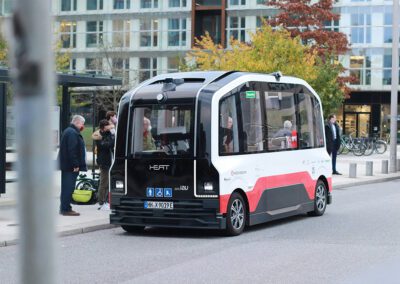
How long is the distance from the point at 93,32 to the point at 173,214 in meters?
57.3

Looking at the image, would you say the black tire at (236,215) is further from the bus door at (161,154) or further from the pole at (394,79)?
the pole at (394,79)

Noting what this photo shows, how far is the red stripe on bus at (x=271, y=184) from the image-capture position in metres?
11.5

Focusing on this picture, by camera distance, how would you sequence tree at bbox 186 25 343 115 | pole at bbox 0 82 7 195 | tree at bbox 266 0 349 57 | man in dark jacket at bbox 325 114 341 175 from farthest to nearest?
tree at bbox 266 0 349 57 < tree at bbox 186 25 343 115 < man in dark jacket at bbox 325 114 341 175 < pole at bbox 0 82 7 195

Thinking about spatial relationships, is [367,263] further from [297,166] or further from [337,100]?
[337,100]

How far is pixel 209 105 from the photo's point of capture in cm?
1141

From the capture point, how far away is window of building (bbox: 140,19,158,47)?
2613 inches

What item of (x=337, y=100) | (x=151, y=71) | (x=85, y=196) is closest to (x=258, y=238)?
(x=85, y=196)

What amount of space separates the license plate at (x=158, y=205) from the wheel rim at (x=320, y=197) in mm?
3852

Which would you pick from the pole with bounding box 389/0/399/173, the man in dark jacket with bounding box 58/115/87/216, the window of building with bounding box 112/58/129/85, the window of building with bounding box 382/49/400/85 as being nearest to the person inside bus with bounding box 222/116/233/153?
the man in dark jacket with bounding box 58/115/87/216

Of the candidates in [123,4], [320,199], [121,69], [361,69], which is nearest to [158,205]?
[320,199]

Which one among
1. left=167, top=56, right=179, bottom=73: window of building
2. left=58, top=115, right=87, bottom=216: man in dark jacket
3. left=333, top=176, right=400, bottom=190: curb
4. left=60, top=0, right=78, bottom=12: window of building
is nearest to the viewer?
left=58, top=115, right=87, bottom=216: man in dark jacket

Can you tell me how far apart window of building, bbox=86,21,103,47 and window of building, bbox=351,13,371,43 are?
20.6 metres

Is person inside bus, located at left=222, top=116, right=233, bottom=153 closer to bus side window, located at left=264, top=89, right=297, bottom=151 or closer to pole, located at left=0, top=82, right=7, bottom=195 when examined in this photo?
bus side window, located at left=264, top=89, right=297, bottom=151

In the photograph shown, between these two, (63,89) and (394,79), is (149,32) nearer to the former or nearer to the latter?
(394,79)
